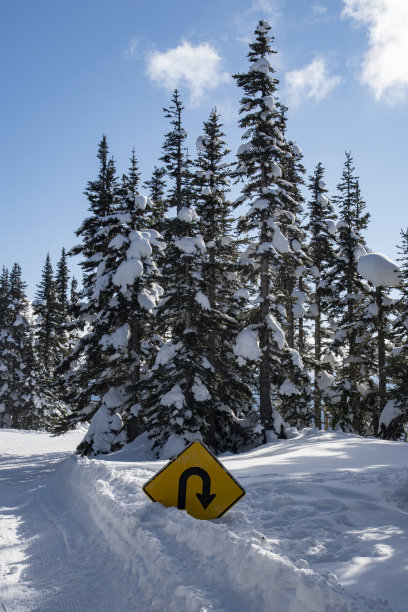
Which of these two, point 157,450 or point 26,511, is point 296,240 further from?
point 26,511

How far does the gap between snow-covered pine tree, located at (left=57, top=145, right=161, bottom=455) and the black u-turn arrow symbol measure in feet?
36.6

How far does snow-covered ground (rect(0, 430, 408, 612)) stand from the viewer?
13.0 ft

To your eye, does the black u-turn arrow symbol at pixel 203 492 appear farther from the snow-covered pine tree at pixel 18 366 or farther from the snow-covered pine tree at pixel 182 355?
the snow-covered pine tree at pixel 18 366

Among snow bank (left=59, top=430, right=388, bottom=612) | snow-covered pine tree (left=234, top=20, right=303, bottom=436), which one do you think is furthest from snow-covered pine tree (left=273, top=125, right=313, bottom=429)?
snow bank (left=59, top=430, right=388, bottom=612)

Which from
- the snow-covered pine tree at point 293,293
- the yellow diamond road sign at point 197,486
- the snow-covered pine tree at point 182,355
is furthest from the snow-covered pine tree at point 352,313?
the yellow diamond road sign at point 197,486

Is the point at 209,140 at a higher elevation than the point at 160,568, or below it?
higher

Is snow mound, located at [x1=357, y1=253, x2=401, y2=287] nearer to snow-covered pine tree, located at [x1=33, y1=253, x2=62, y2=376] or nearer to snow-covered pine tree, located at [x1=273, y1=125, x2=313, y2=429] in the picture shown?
snow-covered pine tree, located at [x1=273, y1=125, x2=313, y2=429]

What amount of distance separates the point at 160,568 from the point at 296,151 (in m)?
26.7

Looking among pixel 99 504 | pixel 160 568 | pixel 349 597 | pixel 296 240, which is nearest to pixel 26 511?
pixel 99 504

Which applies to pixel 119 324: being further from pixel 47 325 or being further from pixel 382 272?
pixel 47 325

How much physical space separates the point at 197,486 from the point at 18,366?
36.9 m

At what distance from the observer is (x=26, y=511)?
30.1 feet

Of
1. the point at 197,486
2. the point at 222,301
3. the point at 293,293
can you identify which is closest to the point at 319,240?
the point at 293,293

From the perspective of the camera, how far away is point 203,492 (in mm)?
6387
